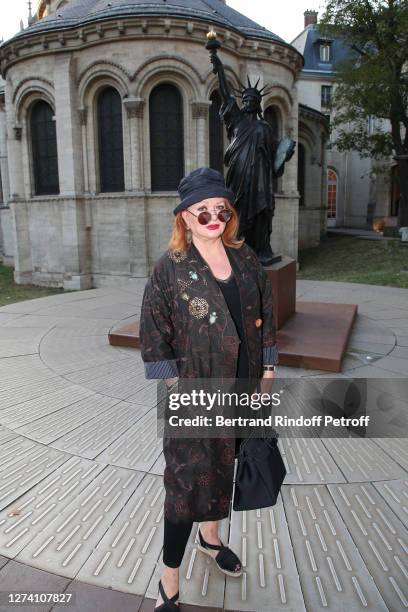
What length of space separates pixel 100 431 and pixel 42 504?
1.04m

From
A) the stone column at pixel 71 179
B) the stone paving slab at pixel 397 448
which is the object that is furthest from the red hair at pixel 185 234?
the stone column at pixel 71 179

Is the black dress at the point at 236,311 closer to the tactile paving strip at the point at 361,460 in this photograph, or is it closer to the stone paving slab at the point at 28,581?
the stone paving slab at the point at 28,581

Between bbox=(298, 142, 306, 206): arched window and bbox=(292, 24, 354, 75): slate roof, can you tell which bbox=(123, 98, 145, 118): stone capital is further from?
bbox=(292, 24, 354, 75): slate roof

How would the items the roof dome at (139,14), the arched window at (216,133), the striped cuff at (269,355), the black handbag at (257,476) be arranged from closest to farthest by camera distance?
the black handbag at (257,476) < the striped cuff at (269,355) < the roof dome at (139,14) < the arched window at (216,133)

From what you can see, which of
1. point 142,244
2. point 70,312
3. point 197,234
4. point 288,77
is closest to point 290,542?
point 197,234

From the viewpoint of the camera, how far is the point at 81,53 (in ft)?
59.1

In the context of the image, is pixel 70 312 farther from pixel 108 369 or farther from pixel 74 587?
pixel 74 587

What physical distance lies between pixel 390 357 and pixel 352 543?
11.5 ft

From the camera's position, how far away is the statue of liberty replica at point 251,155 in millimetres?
6066

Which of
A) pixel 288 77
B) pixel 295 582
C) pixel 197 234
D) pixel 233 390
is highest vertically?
pixel 288 77

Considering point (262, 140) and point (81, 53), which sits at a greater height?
point (81, 53)

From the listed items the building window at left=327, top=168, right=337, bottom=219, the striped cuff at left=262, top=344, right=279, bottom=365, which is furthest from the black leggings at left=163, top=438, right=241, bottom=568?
the building window at left=327, top=168, right=337, bottom=219

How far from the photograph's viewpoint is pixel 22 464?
3.63 meters

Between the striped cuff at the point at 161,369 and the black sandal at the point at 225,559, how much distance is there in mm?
1041
